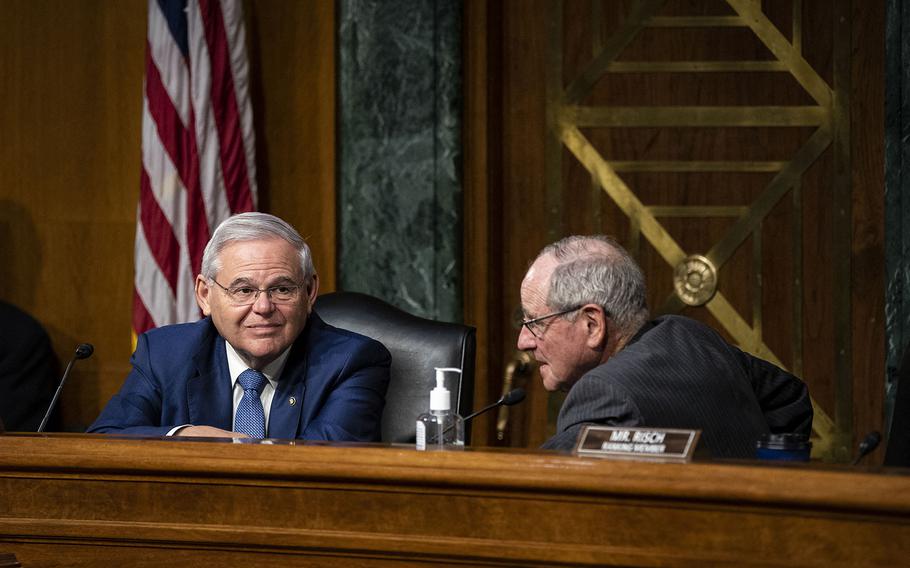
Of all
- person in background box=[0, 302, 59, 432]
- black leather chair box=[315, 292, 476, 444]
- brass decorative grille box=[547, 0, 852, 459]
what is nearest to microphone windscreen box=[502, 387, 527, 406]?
black leather chair box=[315, 292, 476, 444]

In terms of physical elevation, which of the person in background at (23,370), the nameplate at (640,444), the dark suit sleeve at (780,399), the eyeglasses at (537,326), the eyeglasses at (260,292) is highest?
the eyeglasses at (260,292)

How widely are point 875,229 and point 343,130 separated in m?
1.97

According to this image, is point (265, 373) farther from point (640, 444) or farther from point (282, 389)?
A: point (640, 444)

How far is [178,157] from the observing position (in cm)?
432

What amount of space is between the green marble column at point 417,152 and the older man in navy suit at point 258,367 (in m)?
1.43

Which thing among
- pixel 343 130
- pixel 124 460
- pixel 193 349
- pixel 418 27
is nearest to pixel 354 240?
pixel 343 130

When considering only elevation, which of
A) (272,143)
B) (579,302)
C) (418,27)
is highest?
(418,27)

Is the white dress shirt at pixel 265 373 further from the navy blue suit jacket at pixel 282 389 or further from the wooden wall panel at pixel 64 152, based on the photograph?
the wooden wall panel at pixel 64 152

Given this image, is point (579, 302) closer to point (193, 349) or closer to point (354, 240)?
point (193, 349)

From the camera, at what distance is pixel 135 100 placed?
4.77 meters

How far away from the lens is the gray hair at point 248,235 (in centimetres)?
285

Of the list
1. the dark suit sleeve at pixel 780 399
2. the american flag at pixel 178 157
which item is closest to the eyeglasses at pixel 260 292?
the dark suit sleeve at pixel 780 399

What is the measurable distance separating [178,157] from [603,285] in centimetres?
225

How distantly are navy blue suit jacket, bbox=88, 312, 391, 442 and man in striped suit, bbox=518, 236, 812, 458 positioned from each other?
1.44 feet
